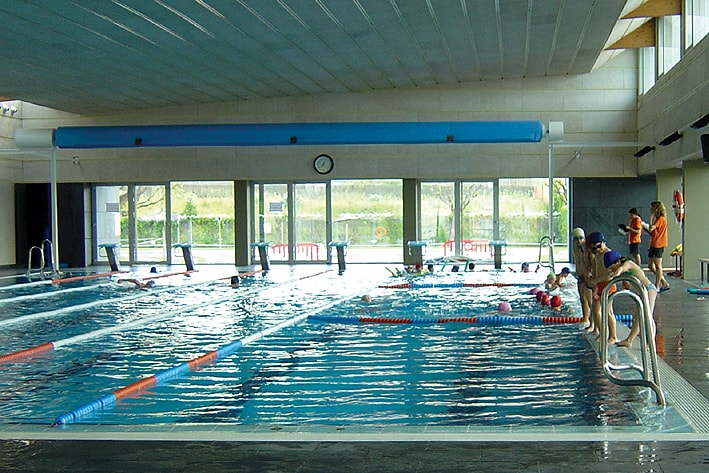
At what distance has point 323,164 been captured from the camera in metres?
21.2

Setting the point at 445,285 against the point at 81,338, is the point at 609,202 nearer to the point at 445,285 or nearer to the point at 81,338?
the point at 445,285

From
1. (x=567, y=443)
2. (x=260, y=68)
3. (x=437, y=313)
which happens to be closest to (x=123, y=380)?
(x=567, y=443)

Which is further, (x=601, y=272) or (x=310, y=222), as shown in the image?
(x=310, y=222)

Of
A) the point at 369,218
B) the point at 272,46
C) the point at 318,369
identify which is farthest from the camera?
the point at 369,218

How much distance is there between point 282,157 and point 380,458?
17805 mm

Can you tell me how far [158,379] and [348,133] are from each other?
11198 mm

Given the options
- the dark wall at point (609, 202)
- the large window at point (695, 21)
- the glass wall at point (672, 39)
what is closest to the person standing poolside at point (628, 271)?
the large window at point (695, 21)

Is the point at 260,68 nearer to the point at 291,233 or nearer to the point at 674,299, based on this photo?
the point at 291,233

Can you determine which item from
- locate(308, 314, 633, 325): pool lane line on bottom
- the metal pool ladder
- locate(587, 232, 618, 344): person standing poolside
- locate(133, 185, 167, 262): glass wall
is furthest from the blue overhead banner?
the metal pool ladder

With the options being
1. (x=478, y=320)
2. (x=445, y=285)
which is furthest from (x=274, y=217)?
(x=478, y=320)

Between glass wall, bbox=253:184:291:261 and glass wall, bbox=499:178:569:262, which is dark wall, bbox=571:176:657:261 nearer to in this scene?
glass wall, bbox=499:178:569:262

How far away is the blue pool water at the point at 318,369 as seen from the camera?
5.02m

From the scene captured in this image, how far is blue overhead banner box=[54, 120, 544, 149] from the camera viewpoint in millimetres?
16766

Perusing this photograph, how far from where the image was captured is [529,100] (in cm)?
2044
